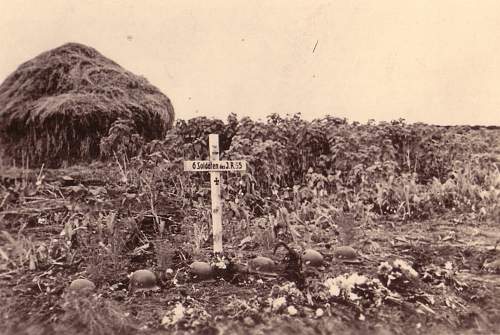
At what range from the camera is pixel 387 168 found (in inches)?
205

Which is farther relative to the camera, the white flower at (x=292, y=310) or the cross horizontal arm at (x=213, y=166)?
the cross horizontal arm at (x=213, y=166)

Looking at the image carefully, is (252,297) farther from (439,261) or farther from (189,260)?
(439,261)

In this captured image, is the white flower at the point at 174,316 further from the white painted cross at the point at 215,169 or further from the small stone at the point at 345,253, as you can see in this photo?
the small stone at the point at 345,253

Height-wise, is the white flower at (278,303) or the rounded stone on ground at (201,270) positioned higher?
the rounded stone on ground at (201,270)

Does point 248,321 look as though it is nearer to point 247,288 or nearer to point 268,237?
point 247,288

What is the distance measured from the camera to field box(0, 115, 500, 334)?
2828 mm

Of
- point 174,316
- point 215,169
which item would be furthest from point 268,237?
point 174,316

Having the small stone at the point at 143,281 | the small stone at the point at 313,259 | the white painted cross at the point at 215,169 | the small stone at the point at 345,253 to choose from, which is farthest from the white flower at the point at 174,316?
the small stone at the point at 345,253

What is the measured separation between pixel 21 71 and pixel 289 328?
224 inches

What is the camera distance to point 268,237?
149 inches

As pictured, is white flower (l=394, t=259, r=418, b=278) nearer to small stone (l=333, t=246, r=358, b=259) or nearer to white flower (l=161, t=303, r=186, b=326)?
small stone (l=333, t=246, r=358, b=259)

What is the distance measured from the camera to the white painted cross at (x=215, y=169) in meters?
3.58

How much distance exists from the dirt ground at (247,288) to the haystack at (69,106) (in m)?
2.18

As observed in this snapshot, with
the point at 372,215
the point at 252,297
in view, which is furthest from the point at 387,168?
the point at 252,297
